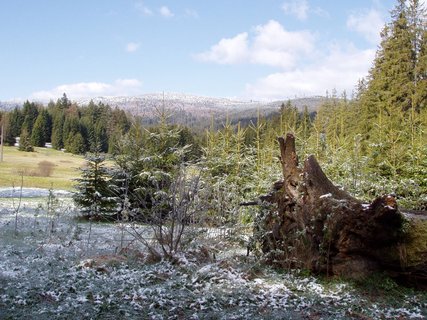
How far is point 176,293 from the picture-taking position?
587 cm

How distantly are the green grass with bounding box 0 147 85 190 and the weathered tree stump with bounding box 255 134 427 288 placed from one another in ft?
58.6

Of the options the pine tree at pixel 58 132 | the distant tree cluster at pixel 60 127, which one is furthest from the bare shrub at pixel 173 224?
the pine tree at pixel 58 132

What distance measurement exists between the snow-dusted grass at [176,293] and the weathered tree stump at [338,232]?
0.36m

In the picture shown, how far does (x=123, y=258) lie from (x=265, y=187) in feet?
24.4

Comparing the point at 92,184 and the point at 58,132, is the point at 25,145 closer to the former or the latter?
the point at 58,132

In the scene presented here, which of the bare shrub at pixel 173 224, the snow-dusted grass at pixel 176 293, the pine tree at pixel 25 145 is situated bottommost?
the pine tree at pixel 25 145

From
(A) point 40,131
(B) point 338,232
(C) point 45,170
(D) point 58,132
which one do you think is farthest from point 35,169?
(B) point 338,232

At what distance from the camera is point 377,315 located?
5398 millimetres

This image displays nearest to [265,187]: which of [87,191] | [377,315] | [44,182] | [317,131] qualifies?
[317,131]

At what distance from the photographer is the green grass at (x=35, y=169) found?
98.7 feet

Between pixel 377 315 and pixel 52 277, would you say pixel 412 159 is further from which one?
pixel 52 277

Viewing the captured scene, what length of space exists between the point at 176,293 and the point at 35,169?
38.3 meters

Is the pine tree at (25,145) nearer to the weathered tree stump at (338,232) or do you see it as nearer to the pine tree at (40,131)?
the pine tree at (40,131)

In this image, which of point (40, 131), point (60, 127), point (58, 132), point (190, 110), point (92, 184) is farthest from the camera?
point (190, 110)
